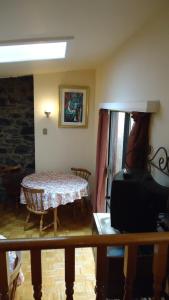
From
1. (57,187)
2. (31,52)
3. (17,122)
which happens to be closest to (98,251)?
(31,52)

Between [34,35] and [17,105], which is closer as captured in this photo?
[34,35]

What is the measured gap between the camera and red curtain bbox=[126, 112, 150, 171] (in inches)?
74.1

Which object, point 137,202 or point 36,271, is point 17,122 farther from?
point 36,271

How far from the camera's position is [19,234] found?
3.67 metres

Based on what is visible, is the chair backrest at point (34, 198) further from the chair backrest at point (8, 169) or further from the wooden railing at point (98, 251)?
the wooden railing at point (98, 251)

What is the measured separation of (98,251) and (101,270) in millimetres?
103

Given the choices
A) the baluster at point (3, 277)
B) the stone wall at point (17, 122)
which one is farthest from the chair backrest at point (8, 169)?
the baluster at point (3, 277)

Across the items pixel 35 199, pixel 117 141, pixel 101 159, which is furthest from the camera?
pixel 101 159

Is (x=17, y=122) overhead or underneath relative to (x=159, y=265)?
overhead

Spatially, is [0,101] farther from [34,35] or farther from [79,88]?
[34,35]

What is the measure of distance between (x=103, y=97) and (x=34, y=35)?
186cm

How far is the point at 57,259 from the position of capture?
10.4 ft

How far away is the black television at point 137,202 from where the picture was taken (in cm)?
148

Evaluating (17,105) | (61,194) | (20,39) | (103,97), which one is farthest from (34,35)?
(17,105)
